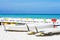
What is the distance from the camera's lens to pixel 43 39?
717cm

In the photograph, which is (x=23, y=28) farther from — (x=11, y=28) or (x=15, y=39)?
(x=15, y=39)

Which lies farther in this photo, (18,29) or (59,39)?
(18,29)

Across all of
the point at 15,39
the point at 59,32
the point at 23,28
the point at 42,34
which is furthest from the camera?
the point at 23,28

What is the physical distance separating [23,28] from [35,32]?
1.19 metres

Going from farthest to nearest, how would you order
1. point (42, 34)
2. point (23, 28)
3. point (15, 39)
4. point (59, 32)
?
point (23, 28)
point (59, 32)
point (42, 34)
point (15, 39)

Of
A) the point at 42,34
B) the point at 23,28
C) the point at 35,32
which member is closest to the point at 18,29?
the point at 23,28

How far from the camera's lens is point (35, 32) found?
8711 mm

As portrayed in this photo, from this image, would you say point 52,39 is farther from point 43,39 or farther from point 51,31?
point 51,31

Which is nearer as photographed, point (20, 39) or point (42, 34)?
point (20, 39)

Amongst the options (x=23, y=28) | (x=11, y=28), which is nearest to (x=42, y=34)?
(x=23, y=28)

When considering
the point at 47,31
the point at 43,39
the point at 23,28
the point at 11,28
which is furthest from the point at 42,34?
the point at 11,28

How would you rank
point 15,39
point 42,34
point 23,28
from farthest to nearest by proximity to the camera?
point 23,28 < point 42,34 < point 15,39

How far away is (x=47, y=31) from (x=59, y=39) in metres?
0.97

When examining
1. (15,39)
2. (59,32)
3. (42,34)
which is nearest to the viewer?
(15,39)
